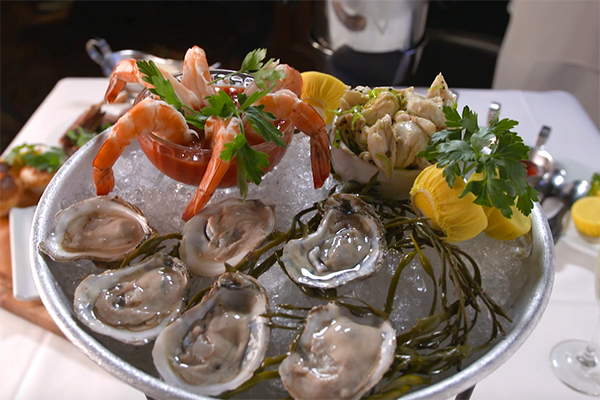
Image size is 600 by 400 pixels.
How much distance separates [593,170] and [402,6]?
3.04 feet

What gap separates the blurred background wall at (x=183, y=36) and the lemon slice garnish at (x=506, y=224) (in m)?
2.39

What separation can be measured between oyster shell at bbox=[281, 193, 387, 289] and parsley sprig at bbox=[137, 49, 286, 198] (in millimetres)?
133

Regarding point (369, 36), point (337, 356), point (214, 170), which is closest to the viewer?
point (337, 356)

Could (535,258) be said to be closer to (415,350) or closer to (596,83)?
(415,350)

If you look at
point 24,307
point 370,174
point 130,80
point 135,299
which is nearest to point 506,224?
point 370,174

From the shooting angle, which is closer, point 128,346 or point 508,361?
point 128,346

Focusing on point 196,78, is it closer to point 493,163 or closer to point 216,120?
point 216,120

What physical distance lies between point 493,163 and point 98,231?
61 centimetres

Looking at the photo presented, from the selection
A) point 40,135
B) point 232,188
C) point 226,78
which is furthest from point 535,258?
point 40,135

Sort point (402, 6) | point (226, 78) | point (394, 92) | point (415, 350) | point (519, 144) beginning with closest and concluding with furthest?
point (415, 350) < point (519, 144) < point (394, 92) < point (226, 78) < point (402, 6)

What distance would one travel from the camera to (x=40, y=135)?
2031mm

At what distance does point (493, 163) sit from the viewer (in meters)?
0.71

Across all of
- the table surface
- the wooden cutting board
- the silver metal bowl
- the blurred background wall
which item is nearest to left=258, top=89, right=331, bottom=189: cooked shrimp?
the silver metal bowl

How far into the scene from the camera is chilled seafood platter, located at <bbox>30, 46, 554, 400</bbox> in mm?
595
